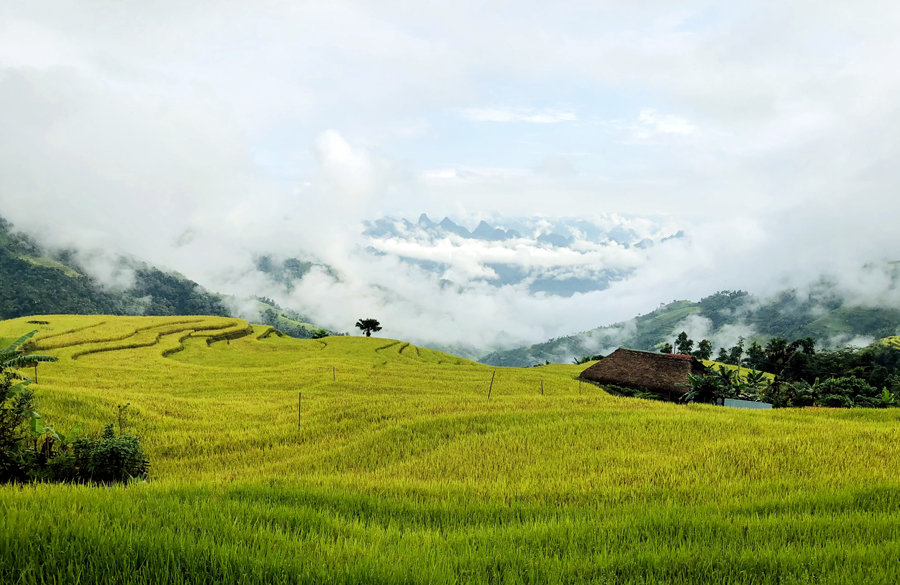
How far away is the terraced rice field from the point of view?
4602 millimetres

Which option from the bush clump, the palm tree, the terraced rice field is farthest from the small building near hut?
the palm tree

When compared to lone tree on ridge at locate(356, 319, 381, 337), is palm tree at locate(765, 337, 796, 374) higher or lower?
lower

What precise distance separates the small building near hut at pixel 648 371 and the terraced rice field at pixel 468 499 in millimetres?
24189

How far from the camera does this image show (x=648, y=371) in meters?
44.2

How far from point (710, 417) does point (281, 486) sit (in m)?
13.5

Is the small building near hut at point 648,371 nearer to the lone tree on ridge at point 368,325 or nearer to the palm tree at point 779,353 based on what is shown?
the lone tree on ridge at point 368,325

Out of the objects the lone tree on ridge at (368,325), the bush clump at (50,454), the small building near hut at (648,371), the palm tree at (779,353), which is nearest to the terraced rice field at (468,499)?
the bush clump at (50,454)

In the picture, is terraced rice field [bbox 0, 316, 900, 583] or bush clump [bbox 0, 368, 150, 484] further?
bush clump [bbox 0, 368, 150, 484]

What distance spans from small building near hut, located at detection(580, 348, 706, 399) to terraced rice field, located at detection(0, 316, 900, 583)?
24189 mm

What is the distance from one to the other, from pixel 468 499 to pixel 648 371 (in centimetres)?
4046

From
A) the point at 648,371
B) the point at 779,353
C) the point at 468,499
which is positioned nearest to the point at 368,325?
the point at 648,371

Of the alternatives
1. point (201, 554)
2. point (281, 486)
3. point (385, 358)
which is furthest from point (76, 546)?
point (385, 358)

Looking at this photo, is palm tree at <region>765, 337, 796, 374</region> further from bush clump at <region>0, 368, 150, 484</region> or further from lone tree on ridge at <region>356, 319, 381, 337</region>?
bush clump at <region>0, 368, 150, 484</region>

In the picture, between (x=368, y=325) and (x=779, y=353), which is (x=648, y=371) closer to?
(x=368, y=325)
